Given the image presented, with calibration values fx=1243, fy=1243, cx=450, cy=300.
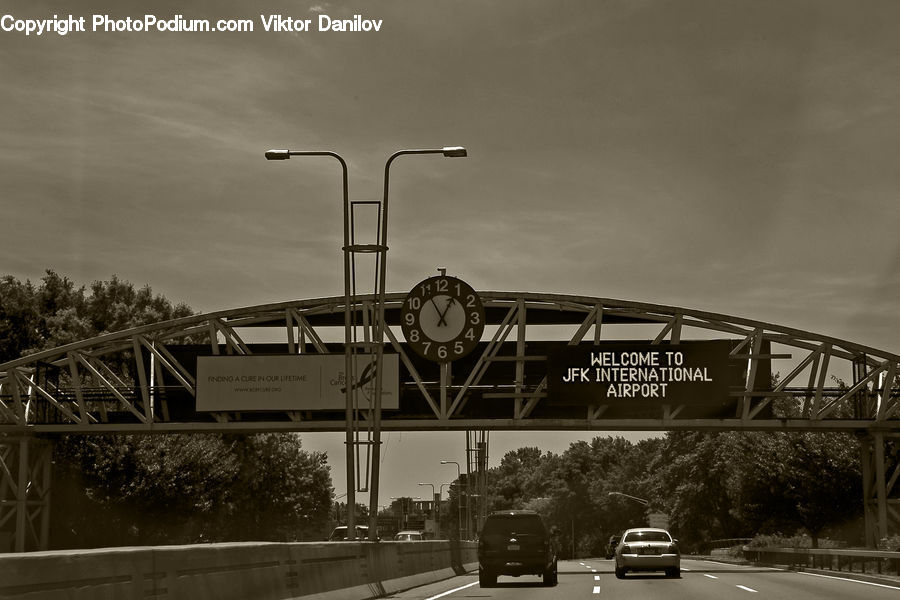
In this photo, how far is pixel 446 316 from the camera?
50000mm

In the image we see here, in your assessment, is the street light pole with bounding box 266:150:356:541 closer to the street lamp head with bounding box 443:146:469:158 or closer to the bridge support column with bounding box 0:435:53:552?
the street lamp head with bounding box 443:146:469:158

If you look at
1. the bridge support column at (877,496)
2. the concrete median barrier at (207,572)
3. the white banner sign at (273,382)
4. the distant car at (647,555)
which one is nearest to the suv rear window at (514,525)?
the distant car at (647,555)

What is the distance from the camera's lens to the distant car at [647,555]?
113ft

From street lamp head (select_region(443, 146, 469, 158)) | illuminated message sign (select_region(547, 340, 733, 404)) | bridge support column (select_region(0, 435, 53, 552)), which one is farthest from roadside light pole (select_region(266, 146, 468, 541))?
bridge support column (select_region(0, 435, 53, 552))

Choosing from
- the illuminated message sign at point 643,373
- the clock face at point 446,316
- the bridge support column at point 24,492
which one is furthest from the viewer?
the bridge support column at point 24,492

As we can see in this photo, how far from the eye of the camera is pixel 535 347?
5569 cm

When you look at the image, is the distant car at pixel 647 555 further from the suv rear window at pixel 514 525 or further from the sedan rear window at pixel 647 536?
the suv rear window at pixel 514 525

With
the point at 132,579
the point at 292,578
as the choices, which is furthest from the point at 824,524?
the point at 132,579

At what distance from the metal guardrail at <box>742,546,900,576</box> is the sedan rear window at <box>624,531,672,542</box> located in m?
5.28

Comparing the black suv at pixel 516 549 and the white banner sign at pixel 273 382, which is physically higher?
the white banner sign at pixel 273 382

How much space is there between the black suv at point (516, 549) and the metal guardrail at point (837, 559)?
866 cm

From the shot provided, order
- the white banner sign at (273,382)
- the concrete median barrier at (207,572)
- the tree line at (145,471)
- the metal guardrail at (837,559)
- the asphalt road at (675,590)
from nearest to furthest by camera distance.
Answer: the concrete median barrier at (207,572) < the asphalt road at (675,590) < the metal guardrail at (837,559) < the white banner sign at (273,382) < the tree line at (145,471)

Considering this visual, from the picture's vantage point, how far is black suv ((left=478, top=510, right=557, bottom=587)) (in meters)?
30.7

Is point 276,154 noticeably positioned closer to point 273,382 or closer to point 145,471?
point 273,382
